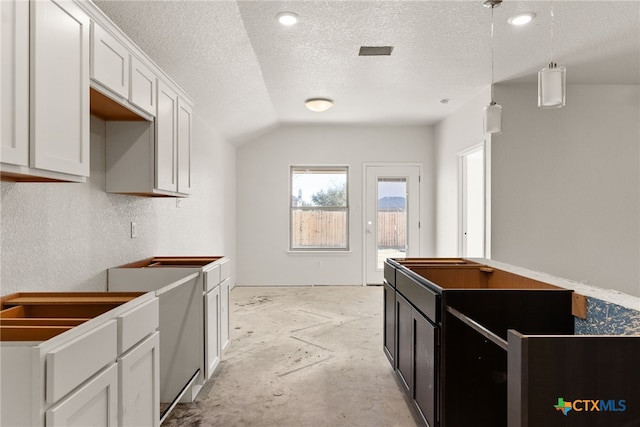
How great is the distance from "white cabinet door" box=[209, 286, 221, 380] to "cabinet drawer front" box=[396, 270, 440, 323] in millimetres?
1332

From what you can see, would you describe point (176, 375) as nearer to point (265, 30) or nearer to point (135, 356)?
point (135, 356)

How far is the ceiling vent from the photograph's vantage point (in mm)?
3203

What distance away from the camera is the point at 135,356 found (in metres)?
1.59

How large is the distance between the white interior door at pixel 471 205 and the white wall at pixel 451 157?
0.11 metres

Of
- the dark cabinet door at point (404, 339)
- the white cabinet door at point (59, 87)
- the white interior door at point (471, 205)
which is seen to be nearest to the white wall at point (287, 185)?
the white interior door at point (471, 205)

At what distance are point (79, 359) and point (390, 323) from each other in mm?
2218

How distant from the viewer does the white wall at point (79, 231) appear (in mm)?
1664

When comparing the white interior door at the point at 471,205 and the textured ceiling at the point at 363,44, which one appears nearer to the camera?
the textured ceiling at the point at 363,44

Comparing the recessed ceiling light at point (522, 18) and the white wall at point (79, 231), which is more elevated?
the recessed ceiling light at point (522, 18)

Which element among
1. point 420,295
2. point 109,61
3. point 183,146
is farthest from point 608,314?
point 183,146

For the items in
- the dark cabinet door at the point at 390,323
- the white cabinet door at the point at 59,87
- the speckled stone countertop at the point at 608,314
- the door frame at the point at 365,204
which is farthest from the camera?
the door frame at the point at 365,204

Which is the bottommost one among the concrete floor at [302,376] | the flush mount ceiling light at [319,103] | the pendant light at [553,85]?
the concrete floor at [302,376]

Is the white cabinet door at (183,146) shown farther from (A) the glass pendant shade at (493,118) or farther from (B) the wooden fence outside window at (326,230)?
(B) the wooden fence outside window at (326,230)

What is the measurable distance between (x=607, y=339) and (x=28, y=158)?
6.20 ft
